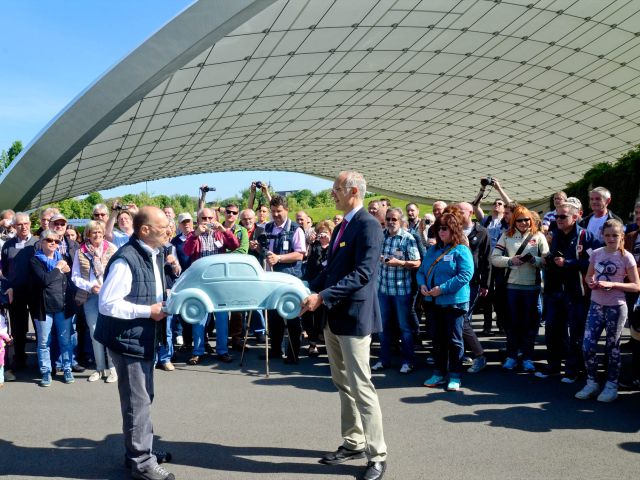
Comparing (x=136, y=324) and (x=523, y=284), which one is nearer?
(x=136, y=324)

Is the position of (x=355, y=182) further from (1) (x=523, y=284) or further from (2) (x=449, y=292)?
(1) (x=523, y=284)

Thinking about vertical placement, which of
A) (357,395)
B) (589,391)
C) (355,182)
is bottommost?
(589,391)

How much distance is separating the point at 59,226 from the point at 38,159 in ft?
42.9

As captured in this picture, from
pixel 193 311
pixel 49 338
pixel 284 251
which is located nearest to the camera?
pixel 193 311

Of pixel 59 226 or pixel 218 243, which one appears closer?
pixel 59 226

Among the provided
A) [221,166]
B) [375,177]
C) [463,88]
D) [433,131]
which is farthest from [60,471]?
[375,177]

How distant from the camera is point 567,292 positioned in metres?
5.74

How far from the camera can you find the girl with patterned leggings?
5039 mm

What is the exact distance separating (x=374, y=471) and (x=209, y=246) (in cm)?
465

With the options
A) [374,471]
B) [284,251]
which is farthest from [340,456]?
[284,251]

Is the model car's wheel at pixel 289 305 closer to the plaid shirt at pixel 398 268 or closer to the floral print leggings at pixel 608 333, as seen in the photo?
the plaid shirt at pixel 398 268

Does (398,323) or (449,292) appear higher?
(449,292)

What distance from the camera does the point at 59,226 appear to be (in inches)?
265

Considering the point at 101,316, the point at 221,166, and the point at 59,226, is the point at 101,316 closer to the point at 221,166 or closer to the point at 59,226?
the point at 59,226
